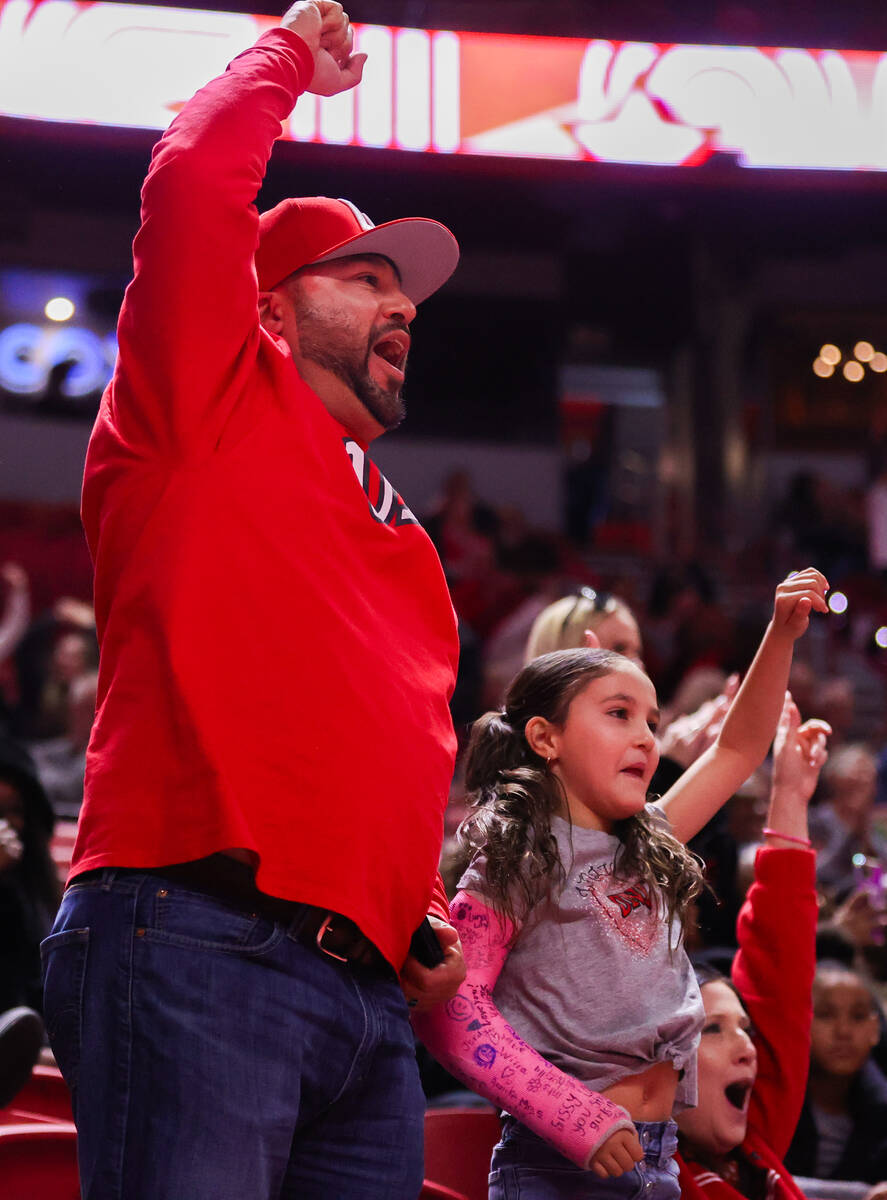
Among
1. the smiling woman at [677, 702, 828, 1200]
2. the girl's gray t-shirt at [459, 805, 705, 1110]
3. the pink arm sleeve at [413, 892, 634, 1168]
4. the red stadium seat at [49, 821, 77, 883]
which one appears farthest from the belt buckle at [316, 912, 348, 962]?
the red stadium seat at [49, 821, 77, 883]

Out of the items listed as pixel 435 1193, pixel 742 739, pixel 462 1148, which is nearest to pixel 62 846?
pixel 462 1148

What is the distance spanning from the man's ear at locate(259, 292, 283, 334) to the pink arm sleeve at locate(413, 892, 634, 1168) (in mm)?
807

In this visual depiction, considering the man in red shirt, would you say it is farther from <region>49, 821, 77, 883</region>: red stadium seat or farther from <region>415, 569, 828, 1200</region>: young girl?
<region>49, 821, 77, 883</region>: red stadium seat

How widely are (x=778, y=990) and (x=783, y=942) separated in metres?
0.09

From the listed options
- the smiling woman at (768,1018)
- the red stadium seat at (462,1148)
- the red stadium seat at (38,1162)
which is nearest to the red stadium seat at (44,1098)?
the red stadium seat at (38,1162)

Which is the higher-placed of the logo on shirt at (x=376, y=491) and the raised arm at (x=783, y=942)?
the logo on shirt at (x=376, y=491)

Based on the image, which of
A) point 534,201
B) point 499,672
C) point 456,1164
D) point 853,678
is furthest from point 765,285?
point 456,1164

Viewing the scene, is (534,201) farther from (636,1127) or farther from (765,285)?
(636,1127)

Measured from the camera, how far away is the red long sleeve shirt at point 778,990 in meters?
2.17

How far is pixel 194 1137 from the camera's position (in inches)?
48.1

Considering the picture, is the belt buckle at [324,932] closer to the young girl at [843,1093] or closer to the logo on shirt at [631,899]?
the logo on shirt at [631,899]

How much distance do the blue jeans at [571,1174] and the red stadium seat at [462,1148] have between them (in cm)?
30

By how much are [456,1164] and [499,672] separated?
13.1ft

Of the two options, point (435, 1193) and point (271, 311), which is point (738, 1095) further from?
point (271, 311)
